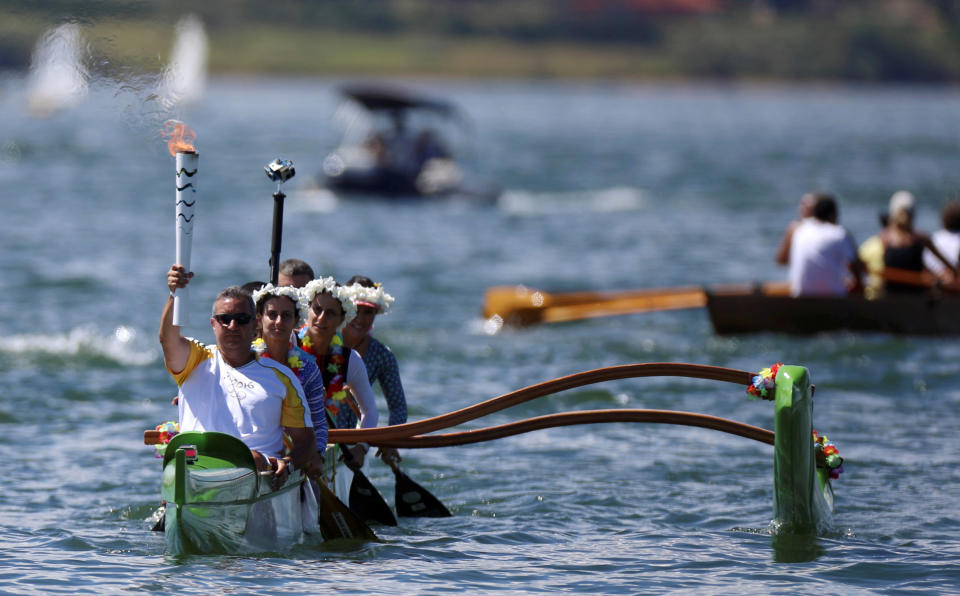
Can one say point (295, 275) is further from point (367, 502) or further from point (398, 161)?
point (398, 161)

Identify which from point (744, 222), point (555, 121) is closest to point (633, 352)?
point (744, 222)

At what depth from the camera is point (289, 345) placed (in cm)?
923

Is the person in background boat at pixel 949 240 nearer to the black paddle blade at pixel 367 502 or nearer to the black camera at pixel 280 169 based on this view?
the black paddle blade at pixel 367 502

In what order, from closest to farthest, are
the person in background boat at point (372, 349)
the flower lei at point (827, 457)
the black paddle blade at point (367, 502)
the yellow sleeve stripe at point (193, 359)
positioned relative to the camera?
the yellow sleeve stripe at point (193, 359), the person in background boat at point (372, 349), the flower lei at point (827, 457), the black paddle blade at point (367, 502)

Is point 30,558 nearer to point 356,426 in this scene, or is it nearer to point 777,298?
point 356,426

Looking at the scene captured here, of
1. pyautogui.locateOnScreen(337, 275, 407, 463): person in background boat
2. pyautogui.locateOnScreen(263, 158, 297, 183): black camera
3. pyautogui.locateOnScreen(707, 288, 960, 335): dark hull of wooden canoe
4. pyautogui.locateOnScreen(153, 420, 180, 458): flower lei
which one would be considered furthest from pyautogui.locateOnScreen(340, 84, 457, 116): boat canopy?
pyautogui.locateOnScreen(153, 420, 180, 458): flower lei

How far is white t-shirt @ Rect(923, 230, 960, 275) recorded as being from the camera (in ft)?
58.3

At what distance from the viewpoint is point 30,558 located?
9.83 meters

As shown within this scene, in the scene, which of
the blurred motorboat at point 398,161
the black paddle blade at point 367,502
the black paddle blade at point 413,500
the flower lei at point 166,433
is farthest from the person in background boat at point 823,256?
the blurred motorboat at point 398,161

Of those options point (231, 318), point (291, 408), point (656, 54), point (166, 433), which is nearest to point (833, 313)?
point (291, 408)

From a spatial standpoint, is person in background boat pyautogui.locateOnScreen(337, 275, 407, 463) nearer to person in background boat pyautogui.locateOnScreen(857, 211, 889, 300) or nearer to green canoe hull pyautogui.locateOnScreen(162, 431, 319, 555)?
green canoe hull pyautogui.locateOnScreen(162, 431, 319, 555)

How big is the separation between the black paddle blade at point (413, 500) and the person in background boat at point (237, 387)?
223cm

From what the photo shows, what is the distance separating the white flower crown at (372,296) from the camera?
10062mm

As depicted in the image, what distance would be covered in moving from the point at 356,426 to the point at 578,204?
29138mm
